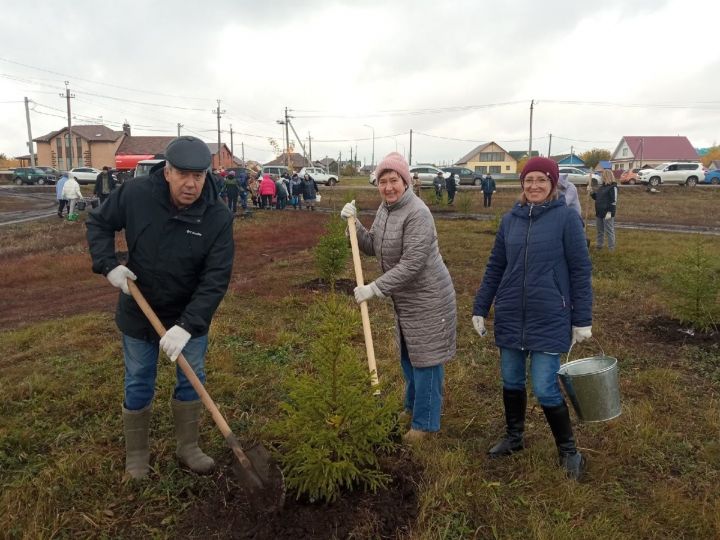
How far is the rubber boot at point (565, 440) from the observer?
3.02 meters

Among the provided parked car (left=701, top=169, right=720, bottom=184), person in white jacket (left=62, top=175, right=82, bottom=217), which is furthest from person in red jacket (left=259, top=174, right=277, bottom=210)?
parked car (left=701, top=169, right=720, bottom=184)

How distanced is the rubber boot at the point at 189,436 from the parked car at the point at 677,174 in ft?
114

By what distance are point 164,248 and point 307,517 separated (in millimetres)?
1570

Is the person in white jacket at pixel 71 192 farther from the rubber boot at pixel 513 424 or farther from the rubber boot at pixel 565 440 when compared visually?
the rubber boot at pixel 565 440

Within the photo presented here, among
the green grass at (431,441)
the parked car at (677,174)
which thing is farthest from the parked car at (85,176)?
the parked car at (677,174)

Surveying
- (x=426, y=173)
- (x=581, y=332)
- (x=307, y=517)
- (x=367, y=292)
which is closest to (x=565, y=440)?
(x=581, y=332)

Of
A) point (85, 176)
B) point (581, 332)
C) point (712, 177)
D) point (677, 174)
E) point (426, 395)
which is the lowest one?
point (426, 395)

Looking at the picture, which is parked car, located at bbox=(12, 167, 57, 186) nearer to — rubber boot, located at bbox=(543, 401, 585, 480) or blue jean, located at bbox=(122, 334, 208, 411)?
blue jean, located at bbox=(122, 334, 208, 411)

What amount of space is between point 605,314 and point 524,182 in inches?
165

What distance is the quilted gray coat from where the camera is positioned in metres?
3.08

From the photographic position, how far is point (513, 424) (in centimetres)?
333

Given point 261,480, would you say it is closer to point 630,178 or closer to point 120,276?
point 120,276

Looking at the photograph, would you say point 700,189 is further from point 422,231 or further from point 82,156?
point 82,156

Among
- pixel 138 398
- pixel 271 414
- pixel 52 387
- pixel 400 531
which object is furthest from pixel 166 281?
pixel 52 387
